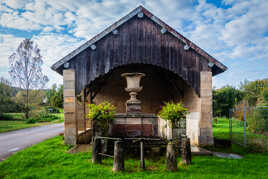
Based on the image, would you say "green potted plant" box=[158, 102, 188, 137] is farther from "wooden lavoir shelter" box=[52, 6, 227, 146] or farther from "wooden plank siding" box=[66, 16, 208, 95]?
"wooden plank siding" box=[66, 16, 208, 95]

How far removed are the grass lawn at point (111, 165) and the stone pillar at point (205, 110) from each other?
1737mm

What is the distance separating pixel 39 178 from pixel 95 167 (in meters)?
1.41

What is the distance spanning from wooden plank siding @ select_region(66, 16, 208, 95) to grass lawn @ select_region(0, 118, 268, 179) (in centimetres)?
353

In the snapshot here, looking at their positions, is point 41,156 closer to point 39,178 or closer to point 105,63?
point 39,178

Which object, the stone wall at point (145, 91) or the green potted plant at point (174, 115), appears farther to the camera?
the stone wall at point (145, 91)

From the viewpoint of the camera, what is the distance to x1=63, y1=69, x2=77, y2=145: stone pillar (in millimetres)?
8250

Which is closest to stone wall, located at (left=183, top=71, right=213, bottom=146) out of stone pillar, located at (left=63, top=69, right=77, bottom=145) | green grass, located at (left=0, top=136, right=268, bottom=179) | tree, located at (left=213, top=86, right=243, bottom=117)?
green grass, located at (left=0, top=136, right=268, bottom=179)

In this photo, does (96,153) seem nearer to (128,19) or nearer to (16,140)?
(128,19)

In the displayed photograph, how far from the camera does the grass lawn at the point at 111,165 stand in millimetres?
4691

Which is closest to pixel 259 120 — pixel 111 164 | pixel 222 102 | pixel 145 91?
pixel 145 91

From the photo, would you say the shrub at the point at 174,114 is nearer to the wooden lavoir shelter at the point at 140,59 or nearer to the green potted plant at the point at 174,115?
the green potted plant at the point at 174,115

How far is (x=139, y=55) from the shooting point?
865 cm

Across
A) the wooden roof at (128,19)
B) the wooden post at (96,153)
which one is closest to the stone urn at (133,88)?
the wooden roof at (128,19)

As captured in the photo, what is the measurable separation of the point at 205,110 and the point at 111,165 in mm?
5044
